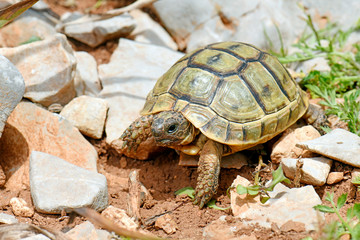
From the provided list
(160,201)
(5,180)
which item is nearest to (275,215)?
(160,201)

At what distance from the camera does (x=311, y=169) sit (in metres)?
3.00

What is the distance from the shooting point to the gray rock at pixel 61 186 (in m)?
2.81

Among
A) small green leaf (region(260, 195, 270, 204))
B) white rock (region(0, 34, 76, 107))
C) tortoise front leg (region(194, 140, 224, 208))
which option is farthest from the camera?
white rock (region(0, 34, 76, 107))

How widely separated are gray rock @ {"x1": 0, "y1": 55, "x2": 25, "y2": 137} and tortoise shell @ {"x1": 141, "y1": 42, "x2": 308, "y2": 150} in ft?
3.43

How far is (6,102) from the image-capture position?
3018mm

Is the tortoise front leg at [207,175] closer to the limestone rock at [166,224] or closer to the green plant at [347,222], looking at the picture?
the limestone rock at [166,224]

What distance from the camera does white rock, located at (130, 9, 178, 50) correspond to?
514 centimetres

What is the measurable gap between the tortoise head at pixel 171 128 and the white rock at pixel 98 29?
1997 millimetres

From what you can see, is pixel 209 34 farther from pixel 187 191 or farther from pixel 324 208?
pixel 324 208

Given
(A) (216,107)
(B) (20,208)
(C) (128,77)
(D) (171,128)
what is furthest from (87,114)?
(A) (216,107)

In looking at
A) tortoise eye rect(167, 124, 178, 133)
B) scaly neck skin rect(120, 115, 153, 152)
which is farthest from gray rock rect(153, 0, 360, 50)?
tortoise eye rect(167, 124, 178, 133)

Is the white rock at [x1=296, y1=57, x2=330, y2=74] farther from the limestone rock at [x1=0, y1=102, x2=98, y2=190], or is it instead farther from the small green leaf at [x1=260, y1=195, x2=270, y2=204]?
the limestone rock at [x1=0, y1=102, x2=98, y2=190]

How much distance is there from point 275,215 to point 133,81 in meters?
2.25

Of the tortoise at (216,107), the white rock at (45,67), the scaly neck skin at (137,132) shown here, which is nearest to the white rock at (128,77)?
the scaly neck skin at (137,132)
